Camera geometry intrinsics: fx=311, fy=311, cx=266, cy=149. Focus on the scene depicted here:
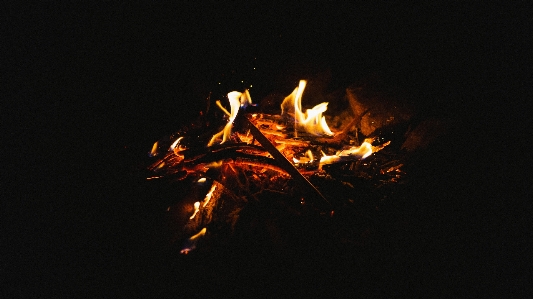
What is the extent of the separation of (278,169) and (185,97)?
1756 mm

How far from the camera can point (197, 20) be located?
368 centimetres

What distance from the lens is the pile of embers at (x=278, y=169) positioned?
7.16ft

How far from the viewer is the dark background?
2197 millimetres

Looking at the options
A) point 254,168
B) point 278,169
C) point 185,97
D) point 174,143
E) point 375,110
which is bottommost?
point 375,110

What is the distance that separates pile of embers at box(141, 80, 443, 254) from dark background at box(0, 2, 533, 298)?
0.29 metres

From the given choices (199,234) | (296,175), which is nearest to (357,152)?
(296,175)

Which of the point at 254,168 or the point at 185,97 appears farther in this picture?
the point at 185,97

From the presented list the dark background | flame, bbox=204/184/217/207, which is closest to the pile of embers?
flame, bbox=204/184/217/207

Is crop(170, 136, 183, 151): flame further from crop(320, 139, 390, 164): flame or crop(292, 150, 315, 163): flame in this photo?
crop(320, 139, 390, 164): flame

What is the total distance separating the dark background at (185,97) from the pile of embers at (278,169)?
0.96 feet

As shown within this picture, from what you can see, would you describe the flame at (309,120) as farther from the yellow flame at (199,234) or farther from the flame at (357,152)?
the yellow flame at (199,234)

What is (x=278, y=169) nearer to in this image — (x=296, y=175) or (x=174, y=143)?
(x=296, y=175)

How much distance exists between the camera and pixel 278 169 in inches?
93.6

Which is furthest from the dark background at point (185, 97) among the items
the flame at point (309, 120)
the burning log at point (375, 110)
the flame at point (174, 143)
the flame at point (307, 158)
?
the flame at point (307, 158)
